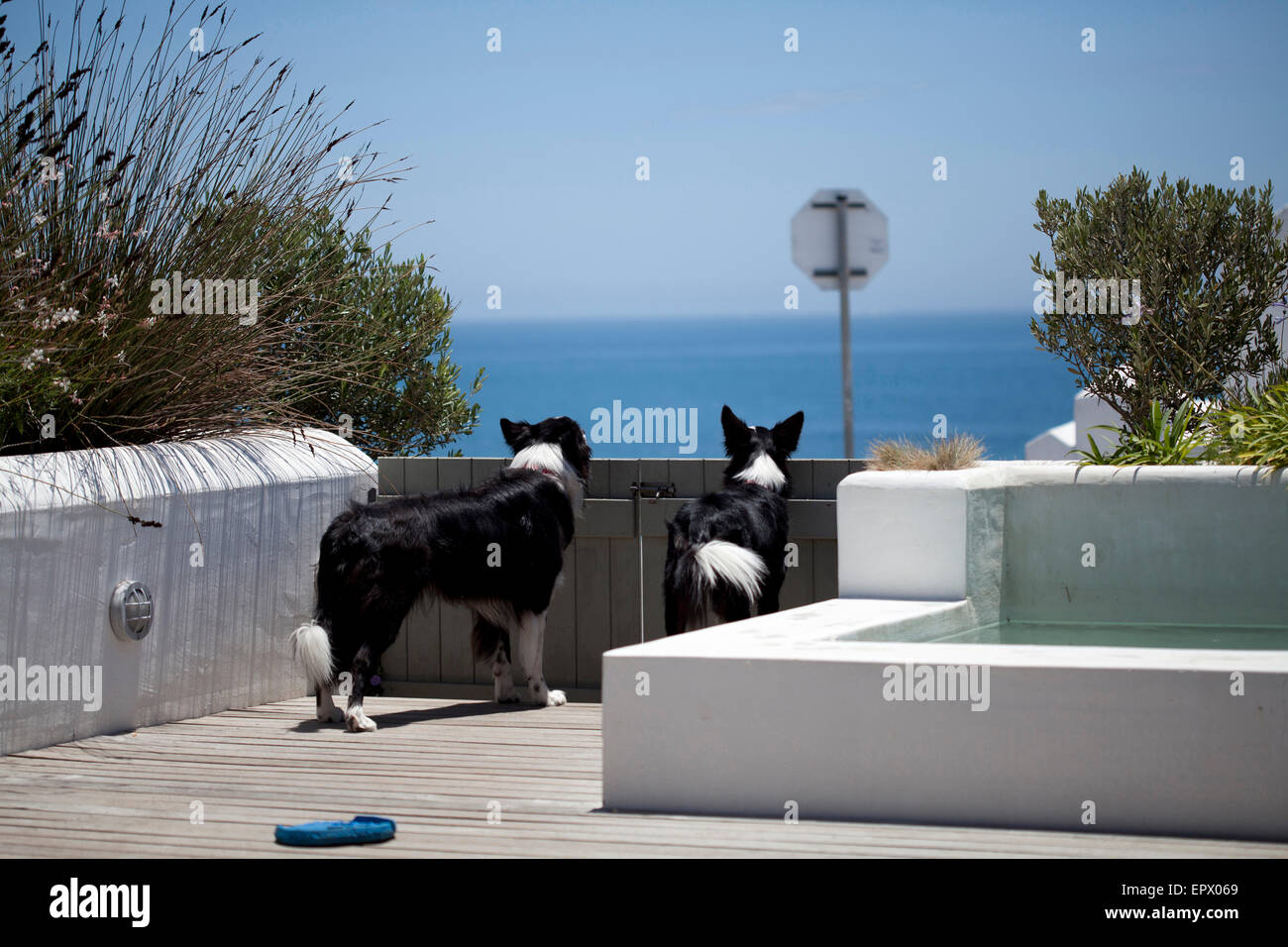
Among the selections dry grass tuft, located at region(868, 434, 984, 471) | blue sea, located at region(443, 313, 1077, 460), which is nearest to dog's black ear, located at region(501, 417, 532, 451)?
dry grass tuft, located at region(868, 434, 984, 471)

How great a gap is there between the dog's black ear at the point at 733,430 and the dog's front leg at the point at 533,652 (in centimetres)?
144

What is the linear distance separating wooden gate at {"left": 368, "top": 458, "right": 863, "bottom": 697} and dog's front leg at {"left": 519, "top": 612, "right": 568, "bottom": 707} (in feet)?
2.63

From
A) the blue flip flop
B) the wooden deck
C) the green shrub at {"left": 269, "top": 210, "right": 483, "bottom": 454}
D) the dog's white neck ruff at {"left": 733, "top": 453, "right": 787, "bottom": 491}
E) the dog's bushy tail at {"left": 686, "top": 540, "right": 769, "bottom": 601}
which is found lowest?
the wooden deck

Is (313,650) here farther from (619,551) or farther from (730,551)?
(619,551)

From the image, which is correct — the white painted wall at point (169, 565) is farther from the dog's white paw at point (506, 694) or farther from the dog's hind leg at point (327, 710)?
the dog's white paw at point (506, 694)

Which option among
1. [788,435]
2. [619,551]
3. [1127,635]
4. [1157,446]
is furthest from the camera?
[619,551]

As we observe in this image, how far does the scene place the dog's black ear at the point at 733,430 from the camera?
7.31 meters

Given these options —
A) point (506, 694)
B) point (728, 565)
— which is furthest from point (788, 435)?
point (506, 694)

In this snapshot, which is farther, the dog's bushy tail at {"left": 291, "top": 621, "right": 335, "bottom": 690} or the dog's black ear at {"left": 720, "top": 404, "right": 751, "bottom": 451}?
the dog's black ear at {"left": 720, "top": 404, "right": 751, "bottom": 451}

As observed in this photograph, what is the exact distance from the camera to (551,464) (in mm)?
7012

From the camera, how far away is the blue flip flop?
13.4ft

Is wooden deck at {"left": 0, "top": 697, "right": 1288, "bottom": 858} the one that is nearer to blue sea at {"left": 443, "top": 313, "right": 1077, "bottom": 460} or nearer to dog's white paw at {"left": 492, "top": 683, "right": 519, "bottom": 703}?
dog's white paw at {"left": 492, "top": 683, "right": 519, "bottom": 703}

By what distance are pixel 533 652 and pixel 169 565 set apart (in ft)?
6.06
